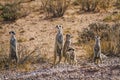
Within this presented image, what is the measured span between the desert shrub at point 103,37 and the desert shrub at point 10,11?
124 inches

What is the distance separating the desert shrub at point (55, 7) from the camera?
15.6 metres

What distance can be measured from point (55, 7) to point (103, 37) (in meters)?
3.91

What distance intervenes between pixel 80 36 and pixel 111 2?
13.6ft

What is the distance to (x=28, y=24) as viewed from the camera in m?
15.0

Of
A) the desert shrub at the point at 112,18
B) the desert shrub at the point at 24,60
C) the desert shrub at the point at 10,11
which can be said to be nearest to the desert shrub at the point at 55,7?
the desert shrub at the point at 10,11

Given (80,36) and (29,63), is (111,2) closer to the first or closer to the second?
(80,36)

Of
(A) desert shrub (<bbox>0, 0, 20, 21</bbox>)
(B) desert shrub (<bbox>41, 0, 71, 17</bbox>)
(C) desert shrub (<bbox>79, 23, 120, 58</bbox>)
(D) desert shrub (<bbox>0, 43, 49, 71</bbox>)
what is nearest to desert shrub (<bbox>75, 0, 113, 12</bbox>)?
(B) desert shrub (<bbox>41, 0, 71, 17</bbox>)

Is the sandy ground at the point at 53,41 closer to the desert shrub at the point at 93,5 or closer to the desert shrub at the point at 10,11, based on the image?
the desert shrub at the point at 10,11

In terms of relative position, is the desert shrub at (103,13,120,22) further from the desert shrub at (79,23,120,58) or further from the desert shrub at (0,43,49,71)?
the desert shrub at (0,43,49,71)

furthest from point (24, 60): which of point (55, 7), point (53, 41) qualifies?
point (55, 7)

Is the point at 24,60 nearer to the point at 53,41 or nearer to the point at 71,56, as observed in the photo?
the point at 71,56

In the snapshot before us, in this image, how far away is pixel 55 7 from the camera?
51.8 feet

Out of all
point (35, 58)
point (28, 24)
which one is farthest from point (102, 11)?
point (35, 58)

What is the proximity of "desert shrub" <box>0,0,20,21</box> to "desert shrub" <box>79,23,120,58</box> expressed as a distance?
3143 millimetres
